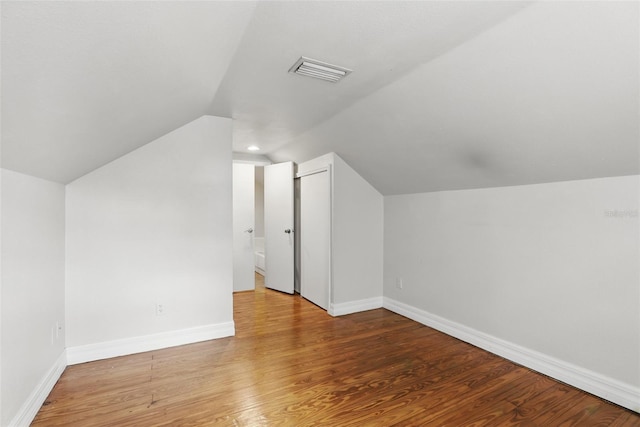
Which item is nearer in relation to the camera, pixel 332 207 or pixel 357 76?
pixel 357 76

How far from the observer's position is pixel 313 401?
6.71ft

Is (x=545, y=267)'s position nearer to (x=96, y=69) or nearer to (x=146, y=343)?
(x=96, y=69)

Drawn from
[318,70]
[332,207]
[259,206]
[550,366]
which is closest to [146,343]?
[332,207]

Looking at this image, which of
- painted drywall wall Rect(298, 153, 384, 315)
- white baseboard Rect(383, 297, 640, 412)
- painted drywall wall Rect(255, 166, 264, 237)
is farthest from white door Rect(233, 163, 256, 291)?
white baseboard Rect(383, 297, 640, 412)

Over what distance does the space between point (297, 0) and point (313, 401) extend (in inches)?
88.2

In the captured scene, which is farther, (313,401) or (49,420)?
(313,401)

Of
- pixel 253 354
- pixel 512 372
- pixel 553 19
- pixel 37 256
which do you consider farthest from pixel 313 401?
pixel 553 19

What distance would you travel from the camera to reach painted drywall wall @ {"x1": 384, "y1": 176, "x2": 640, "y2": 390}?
2016 mm

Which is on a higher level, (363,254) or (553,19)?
(553,19)

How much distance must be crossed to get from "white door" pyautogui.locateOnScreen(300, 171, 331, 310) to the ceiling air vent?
177 centimetres

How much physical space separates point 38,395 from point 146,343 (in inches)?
33.9

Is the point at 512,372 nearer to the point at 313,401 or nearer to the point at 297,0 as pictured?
the point at 313,401

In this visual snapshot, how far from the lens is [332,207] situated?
376 cm

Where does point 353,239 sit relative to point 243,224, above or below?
below
